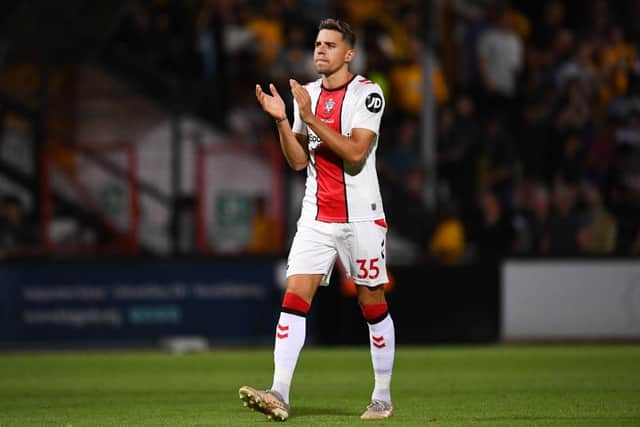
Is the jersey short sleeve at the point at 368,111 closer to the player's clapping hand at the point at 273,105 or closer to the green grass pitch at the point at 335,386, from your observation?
A: the player's clapping hand at the point at 273,105

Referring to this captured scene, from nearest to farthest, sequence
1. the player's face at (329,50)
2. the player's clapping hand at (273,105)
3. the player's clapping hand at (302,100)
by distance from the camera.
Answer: the player's clapping hand at (302,100)
the player's clapping hand at (273,105)
the player's face at (329,50)

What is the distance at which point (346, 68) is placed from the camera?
28.0 ft

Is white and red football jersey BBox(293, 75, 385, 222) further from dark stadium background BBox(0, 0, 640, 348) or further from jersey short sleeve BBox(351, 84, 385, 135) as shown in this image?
dark stadium background BBox(0, 0, 640, 348)

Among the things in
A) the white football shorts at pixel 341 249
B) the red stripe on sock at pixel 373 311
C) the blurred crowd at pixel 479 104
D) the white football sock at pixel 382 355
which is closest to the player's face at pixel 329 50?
the white football shorts at pixel 341 249

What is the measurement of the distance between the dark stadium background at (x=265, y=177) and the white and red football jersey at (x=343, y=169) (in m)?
8.53

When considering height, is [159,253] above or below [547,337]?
above

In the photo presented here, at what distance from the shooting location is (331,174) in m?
8.46

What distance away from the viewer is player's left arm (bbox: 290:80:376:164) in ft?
26.6

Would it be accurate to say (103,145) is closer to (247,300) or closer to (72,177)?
(72,177)

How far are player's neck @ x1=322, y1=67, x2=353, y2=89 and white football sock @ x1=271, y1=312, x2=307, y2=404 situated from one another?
149 centimetres

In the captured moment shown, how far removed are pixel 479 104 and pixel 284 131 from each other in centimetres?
1204

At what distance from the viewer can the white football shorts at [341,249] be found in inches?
330

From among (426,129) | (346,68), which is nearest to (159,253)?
(426,129)

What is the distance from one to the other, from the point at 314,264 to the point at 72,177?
9.55 meters
